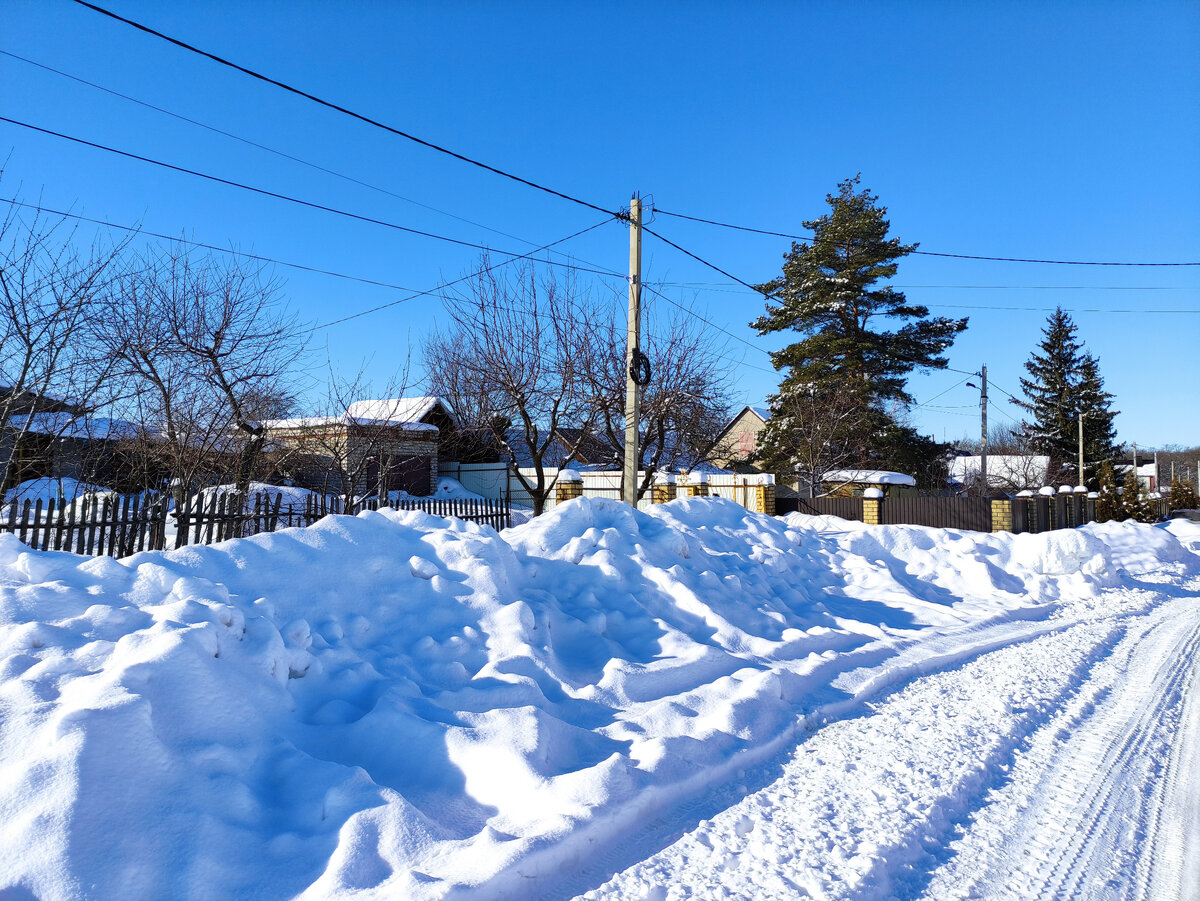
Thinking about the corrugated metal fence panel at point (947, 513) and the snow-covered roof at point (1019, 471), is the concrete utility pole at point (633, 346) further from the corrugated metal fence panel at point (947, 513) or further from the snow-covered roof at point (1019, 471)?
the snow-covered roof at point (1019, 471)

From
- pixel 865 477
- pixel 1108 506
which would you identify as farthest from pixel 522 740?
pixel 1108 506

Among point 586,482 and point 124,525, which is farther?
point 586,482

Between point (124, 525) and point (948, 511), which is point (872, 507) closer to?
point (948, 511)

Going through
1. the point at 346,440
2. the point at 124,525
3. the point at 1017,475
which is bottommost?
the point at 124,525

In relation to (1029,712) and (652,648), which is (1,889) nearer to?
(652,648)

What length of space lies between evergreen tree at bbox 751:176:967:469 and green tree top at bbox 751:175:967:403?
0.04 m

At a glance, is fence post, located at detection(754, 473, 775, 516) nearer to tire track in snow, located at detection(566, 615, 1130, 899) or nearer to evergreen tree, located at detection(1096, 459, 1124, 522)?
tire track in snow, located at detection(566, 615, 1130, 899)

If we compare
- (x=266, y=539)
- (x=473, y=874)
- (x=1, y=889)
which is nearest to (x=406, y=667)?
(x=266, y=539)

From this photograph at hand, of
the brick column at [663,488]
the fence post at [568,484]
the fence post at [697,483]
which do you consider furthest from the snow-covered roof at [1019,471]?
the fence post at [568,484]

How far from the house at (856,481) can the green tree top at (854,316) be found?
378 centimetres

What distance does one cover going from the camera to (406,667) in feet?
15.1

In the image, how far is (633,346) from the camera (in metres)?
10.6

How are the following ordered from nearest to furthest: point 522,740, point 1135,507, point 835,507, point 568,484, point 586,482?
point 522,740 → point 568,484 → point 835,507 → point 586,482 → point 1135,507

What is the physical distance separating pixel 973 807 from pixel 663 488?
15684 mm
